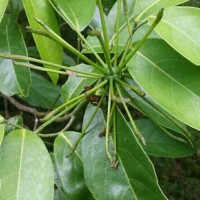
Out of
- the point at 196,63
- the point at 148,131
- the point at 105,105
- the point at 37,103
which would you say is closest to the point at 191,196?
the point at 37,103

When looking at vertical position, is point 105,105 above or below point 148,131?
above

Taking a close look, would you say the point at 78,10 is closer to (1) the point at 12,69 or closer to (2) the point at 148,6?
(2) the point at 148,6

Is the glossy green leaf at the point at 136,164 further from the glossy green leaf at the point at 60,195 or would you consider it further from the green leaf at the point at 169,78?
the glossy green leaf at the point at 60,195

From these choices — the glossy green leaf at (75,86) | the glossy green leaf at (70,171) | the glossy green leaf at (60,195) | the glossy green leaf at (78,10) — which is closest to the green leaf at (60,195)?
the glossy green leaf at (60,195)

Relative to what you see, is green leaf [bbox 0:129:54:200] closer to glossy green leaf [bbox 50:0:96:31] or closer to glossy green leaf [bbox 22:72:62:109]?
glossy green leaf [bbox 50:0:96:31]

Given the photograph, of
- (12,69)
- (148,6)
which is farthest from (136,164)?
(12,69)

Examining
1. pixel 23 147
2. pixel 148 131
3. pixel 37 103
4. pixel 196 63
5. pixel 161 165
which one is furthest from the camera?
pixel 161 165

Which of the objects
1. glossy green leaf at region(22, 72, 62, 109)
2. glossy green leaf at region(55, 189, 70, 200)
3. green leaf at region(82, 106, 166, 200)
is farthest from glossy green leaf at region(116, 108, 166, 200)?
glossy green leaf at region(22, 72, 62, 109)

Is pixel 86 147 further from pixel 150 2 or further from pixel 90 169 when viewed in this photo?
pixel 150 2
